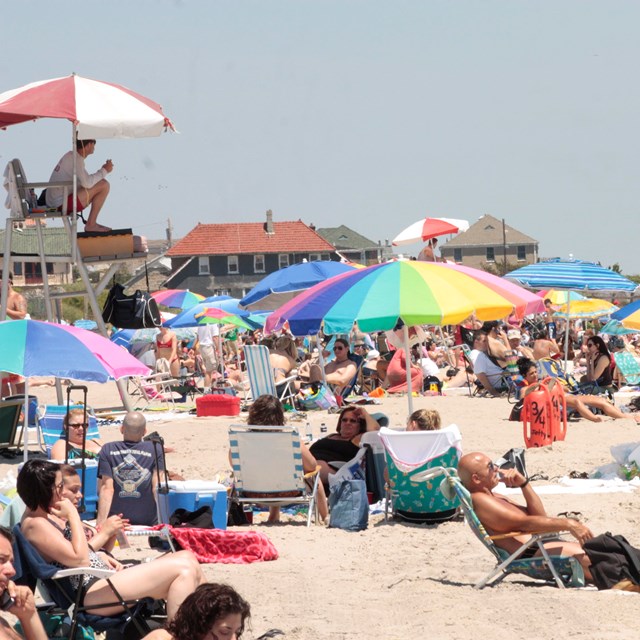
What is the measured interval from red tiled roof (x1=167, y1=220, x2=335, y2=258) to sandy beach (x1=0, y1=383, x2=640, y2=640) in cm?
7303

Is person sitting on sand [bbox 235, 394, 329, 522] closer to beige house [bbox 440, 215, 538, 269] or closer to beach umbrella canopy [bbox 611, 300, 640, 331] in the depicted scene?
beach umbrella canopy [bbox 611, 300, 640, 331]

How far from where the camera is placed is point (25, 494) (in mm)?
5594

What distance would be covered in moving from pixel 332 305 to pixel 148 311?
419cm

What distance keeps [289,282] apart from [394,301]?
7125 mm

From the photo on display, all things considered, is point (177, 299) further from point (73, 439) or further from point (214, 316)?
point (73, 439)

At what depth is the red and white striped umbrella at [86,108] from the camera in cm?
1098

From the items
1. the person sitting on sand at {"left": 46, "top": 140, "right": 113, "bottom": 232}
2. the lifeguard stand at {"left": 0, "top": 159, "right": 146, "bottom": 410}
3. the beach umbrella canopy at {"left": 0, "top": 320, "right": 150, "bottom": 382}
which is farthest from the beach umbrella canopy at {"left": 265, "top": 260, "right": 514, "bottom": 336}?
the person sitting on sand at {"left": 46, "top": 140, "right": 113, "bottom": 232}

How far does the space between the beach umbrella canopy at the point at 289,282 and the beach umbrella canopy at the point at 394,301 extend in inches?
246

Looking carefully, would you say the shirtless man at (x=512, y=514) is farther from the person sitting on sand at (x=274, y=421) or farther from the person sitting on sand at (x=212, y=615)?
the person sitting on sand at (x=212, y=615)

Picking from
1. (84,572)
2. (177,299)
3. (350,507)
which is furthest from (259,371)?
(177,299)

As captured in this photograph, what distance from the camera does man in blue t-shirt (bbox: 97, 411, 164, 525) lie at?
766 centimetres

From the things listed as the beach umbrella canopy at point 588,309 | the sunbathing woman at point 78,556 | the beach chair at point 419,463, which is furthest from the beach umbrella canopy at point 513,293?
the beach umbrella canopy at point 588,309

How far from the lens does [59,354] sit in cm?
838

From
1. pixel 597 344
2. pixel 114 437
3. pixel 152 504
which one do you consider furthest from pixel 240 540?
pixel 597 344
